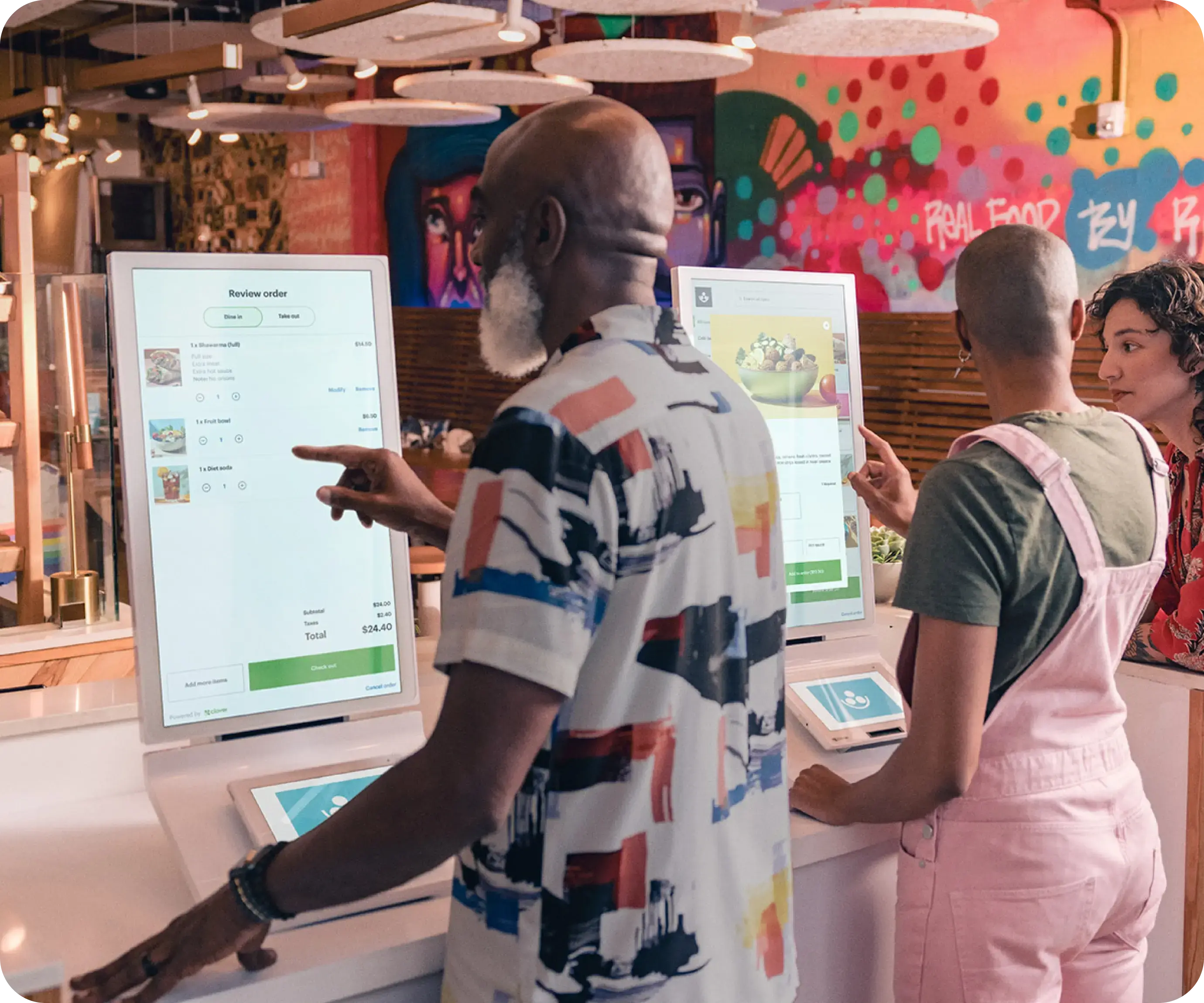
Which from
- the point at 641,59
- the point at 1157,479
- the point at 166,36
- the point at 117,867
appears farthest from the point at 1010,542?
the point at 166,36

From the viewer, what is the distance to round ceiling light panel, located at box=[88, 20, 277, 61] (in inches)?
270

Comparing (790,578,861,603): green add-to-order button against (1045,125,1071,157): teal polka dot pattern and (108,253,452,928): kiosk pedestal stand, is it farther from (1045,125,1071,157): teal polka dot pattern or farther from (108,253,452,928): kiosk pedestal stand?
(1045,125,1071,157): teal polka dot pattern

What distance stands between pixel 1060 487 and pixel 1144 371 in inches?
46.7

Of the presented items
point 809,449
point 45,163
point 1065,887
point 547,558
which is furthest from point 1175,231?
point 45,163

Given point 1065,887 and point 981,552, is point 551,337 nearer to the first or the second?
point 981,552

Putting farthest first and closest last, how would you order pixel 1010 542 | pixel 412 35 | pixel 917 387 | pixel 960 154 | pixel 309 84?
pixel 309 84 → pixel 917 387 → pixel 960 154 → pixel 412 35 → pixel 1010 542

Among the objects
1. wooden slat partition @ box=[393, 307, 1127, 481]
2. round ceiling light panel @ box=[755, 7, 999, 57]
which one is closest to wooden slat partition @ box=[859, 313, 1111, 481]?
wooden slat partition @ box=[393, 307, 1127, 481]

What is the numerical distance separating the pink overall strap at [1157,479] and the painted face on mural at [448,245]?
794 cm

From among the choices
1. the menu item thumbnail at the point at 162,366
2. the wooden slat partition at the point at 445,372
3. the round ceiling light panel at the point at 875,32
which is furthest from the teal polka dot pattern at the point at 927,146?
the menu item thumbnail at the point at 162,366

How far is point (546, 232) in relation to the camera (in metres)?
1.11

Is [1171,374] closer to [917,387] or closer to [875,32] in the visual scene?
[875,32]

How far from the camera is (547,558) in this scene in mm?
978

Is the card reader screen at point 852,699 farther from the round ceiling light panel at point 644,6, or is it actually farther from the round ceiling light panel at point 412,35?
the round ceiling light panel at point 412,35

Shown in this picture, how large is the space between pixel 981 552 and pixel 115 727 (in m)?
1.19
